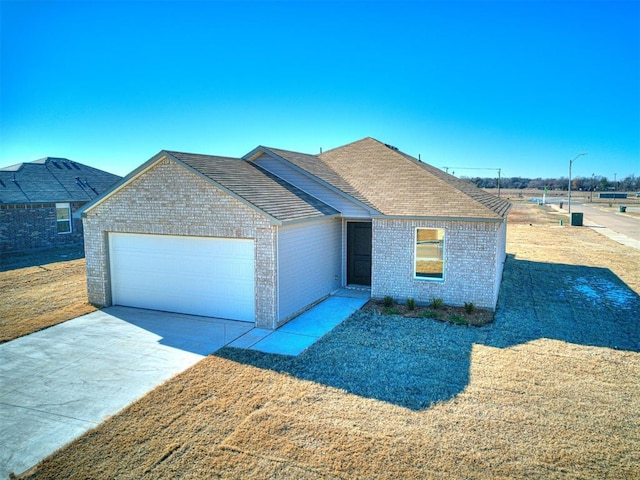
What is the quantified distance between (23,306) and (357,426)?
37.6 feet

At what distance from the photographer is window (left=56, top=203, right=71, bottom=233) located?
25953mm

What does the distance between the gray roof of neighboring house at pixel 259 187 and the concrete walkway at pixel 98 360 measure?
112 inches

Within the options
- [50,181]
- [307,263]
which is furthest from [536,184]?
[307,263]

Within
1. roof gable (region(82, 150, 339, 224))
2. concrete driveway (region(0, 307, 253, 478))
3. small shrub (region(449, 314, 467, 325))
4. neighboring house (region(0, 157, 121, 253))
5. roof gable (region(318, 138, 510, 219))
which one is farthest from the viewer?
neighboring house (region(0, 157, 121, 253))

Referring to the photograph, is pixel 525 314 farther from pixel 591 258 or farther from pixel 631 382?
pixel 591 258

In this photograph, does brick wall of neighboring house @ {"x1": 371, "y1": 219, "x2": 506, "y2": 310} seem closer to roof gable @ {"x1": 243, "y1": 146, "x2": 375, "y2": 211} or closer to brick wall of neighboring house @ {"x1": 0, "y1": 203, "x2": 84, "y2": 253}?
roof gable @ {"x1": 243, "y1": 146, "x2": 375, "y2": 211}

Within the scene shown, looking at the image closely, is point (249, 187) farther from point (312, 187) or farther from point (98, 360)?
point (98, 360)

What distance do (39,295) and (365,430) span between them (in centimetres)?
1272

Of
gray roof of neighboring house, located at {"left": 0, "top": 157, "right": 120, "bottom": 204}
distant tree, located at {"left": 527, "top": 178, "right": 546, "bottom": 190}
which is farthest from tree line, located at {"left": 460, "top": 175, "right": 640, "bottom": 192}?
gray roof of neighboring house, located at {"left": 0, "top": 157, "right": 120, "bottom": 204}

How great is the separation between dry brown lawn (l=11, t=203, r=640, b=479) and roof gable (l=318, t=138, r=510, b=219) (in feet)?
17.1

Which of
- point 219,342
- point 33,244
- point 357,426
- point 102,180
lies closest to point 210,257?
point 219,342

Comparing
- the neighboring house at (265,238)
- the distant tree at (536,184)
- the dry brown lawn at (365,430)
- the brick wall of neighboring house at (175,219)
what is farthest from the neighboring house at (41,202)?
the distant tree at (536,184)

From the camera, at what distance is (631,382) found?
316 inches

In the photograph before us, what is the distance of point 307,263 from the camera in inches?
495
